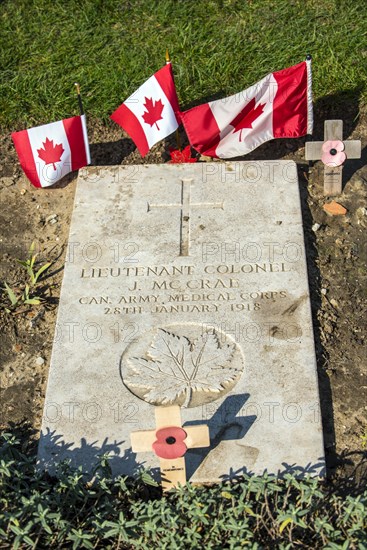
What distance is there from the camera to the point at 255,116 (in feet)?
27.1

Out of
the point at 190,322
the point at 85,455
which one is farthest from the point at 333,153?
the point at 85,455

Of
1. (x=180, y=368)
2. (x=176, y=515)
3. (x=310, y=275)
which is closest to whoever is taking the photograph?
(x=176, y=515)

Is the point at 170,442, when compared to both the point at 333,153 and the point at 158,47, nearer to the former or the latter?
the point at 333,153

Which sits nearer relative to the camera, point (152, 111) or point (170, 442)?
point (170, 442)

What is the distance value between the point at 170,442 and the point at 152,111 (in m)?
3.38

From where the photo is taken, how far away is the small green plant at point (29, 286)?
7602mm

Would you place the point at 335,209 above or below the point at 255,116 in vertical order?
below

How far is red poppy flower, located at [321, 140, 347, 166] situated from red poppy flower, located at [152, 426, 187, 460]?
3214 mm

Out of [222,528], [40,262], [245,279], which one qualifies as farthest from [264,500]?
[40,262]

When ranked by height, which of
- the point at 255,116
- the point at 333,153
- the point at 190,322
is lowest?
the point at 190,322

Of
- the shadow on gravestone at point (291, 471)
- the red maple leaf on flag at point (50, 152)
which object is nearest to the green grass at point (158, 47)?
the red maple leaf on flag at point (50, 152)

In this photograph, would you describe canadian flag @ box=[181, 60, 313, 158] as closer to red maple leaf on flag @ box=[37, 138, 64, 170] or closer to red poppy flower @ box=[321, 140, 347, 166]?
red poppy flower @ box=[321, 140, 347, 166]

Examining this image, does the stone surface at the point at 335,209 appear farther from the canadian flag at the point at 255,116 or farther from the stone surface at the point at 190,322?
the canadian flag at the point at 255,116

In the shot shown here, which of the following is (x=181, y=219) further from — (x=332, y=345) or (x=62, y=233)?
(x=332, y=345)
